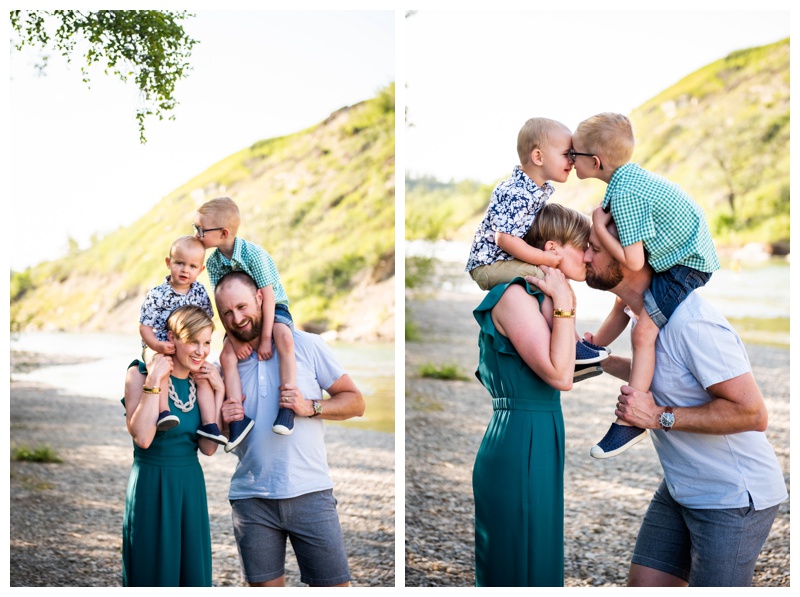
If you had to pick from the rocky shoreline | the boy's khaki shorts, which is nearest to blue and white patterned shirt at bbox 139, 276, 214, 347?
the boy's khaki shorts

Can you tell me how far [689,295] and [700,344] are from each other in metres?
0.16

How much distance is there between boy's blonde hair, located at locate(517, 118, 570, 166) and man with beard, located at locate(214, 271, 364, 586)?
101 centimetres

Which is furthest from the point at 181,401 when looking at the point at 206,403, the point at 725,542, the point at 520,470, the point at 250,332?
the point at 725,542

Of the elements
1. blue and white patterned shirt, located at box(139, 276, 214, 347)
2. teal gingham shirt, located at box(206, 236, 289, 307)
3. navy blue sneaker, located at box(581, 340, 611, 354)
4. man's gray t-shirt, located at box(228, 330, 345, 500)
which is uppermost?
teal gingham shirt, located at box(206, 236, 289, 307)

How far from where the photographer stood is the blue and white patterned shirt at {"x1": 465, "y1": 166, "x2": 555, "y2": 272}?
8.41 ft

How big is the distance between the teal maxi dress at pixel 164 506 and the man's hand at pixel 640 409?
1387mm

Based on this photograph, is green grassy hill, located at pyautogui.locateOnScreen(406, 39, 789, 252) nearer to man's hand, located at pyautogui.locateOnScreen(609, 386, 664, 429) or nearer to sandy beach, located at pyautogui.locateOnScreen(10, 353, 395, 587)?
sandy beach, located at pyautogui.locateOnScreen(10, 353, 395, 587)

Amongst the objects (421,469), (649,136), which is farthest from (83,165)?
(649,136)

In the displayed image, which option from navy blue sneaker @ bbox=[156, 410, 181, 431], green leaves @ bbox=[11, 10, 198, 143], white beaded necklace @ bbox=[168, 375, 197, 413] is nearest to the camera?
navy blue sneaker @ bbox=[156, 410, 181, 431]

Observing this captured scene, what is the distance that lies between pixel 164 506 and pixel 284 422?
18.7 inches

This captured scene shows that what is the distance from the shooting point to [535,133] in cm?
259

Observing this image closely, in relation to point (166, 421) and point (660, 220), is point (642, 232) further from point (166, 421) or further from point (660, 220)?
point (166, 421)

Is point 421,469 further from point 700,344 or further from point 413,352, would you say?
point 700,344

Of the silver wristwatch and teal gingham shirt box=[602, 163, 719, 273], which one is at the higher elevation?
teal gingham shirt box=[602, 163, 719, 273]
